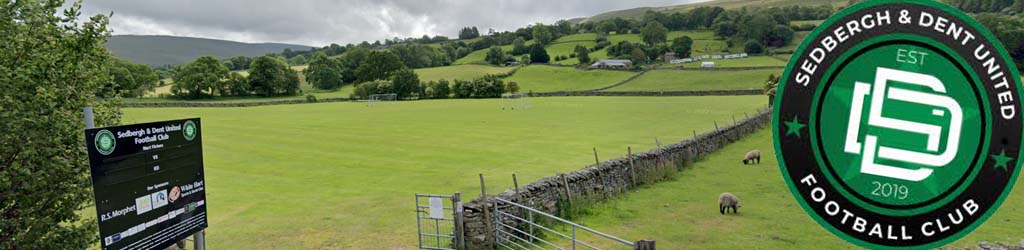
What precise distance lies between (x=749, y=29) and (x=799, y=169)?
14440cm

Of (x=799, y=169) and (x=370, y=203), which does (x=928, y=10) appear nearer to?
(x=799, y=169)

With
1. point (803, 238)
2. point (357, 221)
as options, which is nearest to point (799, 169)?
point (803, 238)

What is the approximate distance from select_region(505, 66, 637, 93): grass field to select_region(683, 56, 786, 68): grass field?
625 inches

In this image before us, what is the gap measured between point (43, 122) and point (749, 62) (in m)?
110

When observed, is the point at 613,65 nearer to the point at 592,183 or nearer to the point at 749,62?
the point at 749,62

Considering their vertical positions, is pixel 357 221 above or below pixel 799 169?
below

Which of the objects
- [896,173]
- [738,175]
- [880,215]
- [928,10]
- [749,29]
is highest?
[749,29]

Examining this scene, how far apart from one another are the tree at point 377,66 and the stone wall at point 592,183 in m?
98.8

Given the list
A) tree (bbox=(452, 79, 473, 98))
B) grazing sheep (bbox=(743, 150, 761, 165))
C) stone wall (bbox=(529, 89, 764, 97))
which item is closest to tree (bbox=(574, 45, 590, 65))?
stone wall (bbox=(529, 89, 764, 97))

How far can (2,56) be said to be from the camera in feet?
22.8

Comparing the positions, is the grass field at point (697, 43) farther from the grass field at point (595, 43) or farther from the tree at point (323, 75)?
the tree at point (323, 75)

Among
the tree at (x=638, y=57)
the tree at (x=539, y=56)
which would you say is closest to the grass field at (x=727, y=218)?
the tree at (x=638, y=57)

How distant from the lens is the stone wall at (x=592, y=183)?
11.3m

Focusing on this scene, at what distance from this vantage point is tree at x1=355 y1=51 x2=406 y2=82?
386ft
